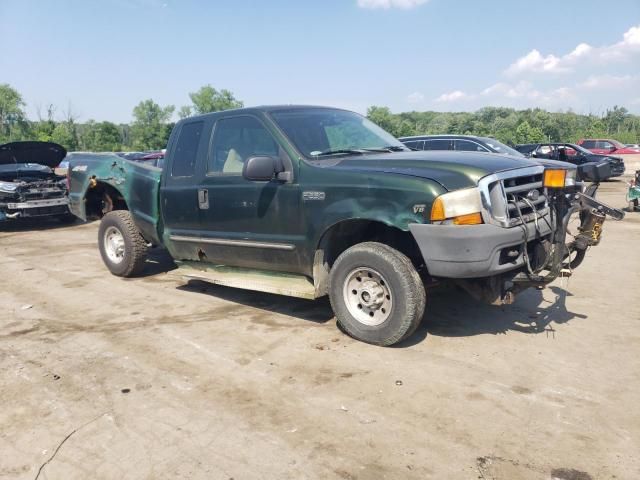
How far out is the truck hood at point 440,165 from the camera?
372 centimetres

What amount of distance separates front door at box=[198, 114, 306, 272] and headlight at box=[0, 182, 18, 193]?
749 centimetres

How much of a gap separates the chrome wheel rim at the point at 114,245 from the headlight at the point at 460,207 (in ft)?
14.7

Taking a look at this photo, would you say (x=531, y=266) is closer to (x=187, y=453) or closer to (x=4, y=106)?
(x=187, y=453)

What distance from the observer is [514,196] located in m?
3.94

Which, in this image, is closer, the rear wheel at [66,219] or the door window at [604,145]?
the rear wheel at [66,219]

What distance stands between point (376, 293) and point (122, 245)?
395 cm

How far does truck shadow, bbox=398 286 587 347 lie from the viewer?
4.50 meters

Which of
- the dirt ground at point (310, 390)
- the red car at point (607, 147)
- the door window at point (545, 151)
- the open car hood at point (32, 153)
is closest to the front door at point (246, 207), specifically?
the dirt ground at point (310, 390)

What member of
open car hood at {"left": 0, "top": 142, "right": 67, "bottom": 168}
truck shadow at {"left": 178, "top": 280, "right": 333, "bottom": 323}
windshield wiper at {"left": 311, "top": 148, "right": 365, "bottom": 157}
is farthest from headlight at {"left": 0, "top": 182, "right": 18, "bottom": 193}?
windshield wiper at {"left": 311, "top": 148, "right": 365, "bottom": 157}

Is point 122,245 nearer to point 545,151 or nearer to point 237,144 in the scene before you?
point 237,144

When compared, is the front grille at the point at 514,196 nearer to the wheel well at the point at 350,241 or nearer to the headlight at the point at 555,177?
the headlight at the point at 555,177

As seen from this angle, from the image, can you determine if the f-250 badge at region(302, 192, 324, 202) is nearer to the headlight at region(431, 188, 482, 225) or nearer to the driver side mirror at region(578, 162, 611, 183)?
the headlight at region(431, 188, 482, 225)

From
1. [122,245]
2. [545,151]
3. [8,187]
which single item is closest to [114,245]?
[122,245]

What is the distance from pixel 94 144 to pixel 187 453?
269 ft
